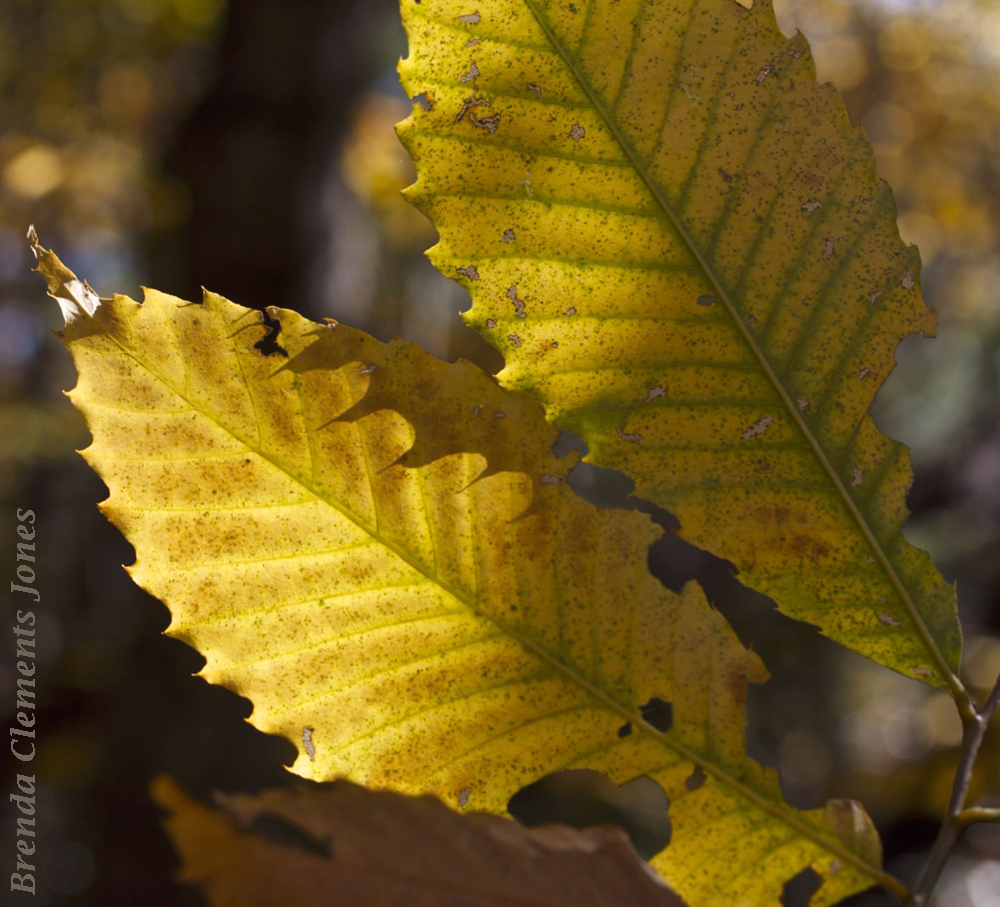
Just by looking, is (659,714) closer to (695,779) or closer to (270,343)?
(695,779)

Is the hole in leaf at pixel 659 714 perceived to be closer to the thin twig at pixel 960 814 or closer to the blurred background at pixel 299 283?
the thin twig at pixel 960 814

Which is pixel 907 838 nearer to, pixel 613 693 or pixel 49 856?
pixel 613 693

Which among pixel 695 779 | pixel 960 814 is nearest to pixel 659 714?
pixel 695 779

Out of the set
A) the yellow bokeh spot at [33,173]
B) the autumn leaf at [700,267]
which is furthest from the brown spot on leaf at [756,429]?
the yellow bokeh spot at [33,173]

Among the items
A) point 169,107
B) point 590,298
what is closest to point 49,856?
point 169,107

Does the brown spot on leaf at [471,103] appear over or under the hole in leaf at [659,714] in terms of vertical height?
over

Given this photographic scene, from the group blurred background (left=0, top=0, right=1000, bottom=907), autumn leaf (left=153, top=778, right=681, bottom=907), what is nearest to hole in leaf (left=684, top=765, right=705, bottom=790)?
autumn leaf (left=153, top=778, right=681, bottom=907)
